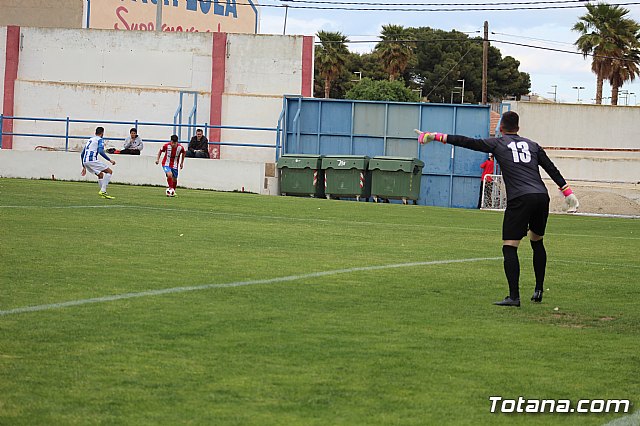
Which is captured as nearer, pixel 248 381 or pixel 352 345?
pixel 248 381

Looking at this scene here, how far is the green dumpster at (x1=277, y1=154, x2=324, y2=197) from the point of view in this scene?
38719 millimetres

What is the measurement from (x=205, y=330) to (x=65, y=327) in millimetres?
997

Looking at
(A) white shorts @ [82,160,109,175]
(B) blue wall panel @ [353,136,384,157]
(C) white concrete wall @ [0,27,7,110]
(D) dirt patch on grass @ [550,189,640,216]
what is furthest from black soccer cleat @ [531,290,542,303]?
(C) white concrete wall @ [0,27,7,110]

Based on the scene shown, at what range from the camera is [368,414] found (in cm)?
560

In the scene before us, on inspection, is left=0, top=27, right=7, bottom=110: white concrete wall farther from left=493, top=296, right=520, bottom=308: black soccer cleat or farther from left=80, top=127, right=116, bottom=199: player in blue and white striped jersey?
left=493, top=296, right=520, bottom=308: black soccer cleat

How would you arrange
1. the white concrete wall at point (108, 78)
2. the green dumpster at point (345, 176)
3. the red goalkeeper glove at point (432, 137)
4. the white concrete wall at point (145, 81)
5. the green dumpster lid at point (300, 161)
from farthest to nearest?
the white concrete wall at point (108, 78), the white concrete wall at point (145, 81), the green dumpster lid at point (300, 161), the green dumpster at point (345, 176), the red goalkeeper glove at point (432, 137)

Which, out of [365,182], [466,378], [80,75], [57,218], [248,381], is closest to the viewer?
[248,381]

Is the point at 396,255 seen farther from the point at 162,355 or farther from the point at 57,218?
the point at 162,355

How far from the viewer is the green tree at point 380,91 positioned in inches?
3351

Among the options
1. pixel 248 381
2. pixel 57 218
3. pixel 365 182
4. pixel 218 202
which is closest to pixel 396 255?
pixel 57 218

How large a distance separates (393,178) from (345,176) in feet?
5.68

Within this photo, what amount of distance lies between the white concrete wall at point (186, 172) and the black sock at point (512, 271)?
89.6ft

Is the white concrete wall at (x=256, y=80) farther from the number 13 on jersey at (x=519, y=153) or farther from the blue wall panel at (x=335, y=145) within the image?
the number 13 on jersey at (x=519, y=153)

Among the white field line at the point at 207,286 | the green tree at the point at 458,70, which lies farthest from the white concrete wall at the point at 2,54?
the green tree at the point at 458,70
